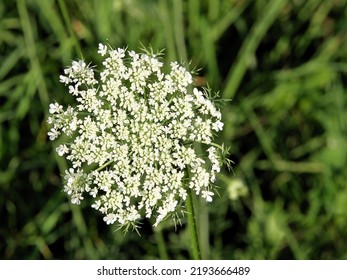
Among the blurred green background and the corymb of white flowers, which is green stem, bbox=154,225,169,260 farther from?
the corymb of white flowers

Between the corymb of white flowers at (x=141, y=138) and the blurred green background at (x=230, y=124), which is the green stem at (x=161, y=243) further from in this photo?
the corymb of white flowers at (x=141, y=138)

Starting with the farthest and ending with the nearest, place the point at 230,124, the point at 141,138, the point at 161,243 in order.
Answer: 1. the point at 230,124
2. the point at 161,243
3. the point at 141,138

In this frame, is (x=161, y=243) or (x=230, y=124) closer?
(x=161, y=243)

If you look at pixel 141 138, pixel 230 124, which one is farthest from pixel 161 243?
pixel 141 138

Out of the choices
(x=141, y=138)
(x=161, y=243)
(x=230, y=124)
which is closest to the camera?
(x=141, y=138)

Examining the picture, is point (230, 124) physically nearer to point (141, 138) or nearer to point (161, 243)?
point (161, 243)

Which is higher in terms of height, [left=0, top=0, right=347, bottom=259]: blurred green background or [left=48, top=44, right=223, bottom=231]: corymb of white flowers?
[left=0, top=0, right=347, bottom=259]: blurred green background

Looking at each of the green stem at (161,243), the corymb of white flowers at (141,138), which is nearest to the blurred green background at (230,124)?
the green stem at (161,243)

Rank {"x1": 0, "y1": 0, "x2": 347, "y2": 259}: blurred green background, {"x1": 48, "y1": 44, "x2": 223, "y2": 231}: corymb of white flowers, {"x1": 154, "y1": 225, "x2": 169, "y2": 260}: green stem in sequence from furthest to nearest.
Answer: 1. {"x1": 0, "y1": 0, "x2": 347, "y2": 259}: blurred green background
2. {"x1": 154, "y1": 225, "x2": 169, "y2": 260}: green stem
3. {"x1": 48, "y1": 44, "x2": 223, "y2": 231}: corymb of white flowers

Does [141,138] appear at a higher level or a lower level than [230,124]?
lower

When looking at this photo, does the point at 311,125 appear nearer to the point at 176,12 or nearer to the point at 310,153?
the point at 310,153

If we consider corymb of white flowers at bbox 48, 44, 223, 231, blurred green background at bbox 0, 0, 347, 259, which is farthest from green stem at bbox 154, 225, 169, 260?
corymb of white flowers at bbox 48, 44, 223, 231
